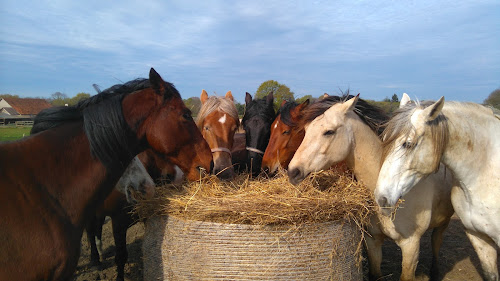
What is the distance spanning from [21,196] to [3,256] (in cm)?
34

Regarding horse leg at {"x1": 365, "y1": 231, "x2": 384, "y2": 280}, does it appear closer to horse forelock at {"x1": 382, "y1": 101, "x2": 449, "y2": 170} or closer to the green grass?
horse forelock at {"x1": 382, "y1": 101, "x2": 449, "y2": 170}

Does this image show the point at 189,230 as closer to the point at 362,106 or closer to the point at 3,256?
the point at 3,256

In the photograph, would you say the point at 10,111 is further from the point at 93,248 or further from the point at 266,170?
the point at 266,170

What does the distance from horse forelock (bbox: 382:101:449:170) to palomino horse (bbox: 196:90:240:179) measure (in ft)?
5.12

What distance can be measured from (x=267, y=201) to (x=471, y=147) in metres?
1.77

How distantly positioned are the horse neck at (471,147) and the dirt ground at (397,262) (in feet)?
6.32

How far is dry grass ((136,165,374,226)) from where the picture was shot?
2377 mm

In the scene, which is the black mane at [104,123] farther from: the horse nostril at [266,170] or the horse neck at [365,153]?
the horse neck at [365,153]

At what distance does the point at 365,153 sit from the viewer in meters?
2.88

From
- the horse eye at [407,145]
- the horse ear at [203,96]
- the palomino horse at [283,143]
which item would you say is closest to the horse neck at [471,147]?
the horse eye at [407,145]

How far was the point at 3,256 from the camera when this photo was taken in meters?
1.72

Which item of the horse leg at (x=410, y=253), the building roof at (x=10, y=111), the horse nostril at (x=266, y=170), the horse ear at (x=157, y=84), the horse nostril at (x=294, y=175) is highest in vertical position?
the building roof at (x=10, y=111)

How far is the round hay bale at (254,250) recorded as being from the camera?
241 cm

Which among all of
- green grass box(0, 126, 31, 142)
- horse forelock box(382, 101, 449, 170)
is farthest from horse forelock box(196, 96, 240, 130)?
green grass box(0, 126, 31, 142)
